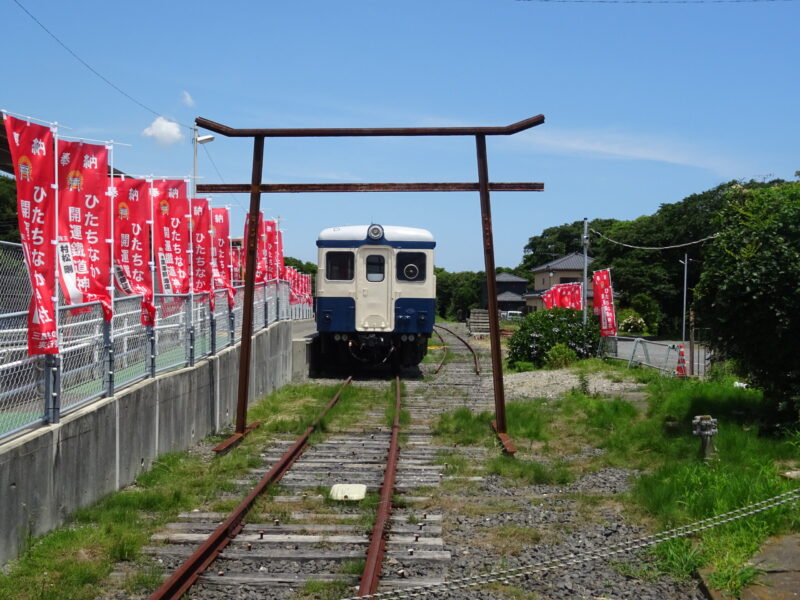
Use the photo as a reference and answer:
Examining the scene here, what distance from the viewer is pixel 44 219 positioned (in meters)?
6.55

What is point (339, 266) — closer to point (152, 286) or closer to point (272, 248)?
point (272, 248)

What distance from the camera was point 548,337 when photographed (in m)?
23.4

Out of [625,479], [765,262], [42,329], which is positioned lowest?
[625,479]

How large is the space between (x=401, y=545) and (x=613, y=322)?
17928 millimetres

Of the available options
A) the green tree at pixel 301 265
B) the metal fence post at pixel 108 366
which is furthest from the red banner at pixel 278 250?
the green tree at pixel 301 265

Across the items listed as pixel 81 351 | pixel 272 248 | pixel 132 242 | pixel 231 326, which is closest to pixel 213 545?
pixel 81 351

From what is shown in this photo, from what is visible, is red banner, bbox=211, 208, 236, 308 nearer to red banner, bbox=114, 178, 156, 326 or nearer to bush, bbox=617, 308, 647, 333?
red banner, bbox=114, 178, 156, 326

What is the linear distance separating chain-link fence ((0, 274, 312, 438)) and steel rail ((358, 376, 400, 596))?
265 centimetres

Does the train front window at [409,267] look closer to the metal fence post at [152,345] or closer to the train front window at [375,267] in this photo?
the train front window at [375,267]

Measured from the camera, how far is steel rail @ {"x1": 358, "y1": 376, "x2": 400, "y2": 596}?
5113mm

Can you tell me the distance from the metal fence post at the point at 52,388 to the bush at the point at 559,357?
1681 centimetres

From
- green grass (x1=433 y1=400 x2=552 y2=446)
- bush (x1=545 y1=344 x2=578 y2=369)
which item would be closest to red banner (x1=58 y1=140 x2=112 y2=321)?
green grass (x1=433 y1=400 x2=552 y2=446)

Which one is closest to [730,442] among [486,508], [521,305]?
[486,508]

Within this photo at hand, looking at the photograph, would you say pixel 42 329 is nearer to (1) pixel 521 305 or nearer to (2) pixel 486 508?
(2) pixel 486 508
